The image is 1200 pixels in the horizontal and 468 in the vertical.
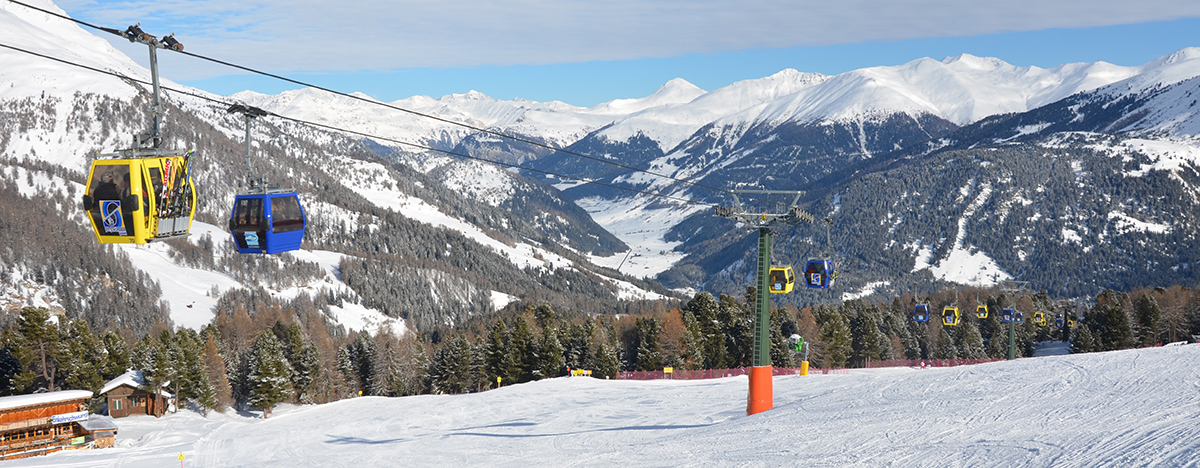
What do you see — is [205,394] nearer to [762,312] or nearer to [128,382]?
[128,382]

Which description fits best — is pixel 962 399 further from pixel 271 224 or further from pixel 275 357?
pixel 275 357

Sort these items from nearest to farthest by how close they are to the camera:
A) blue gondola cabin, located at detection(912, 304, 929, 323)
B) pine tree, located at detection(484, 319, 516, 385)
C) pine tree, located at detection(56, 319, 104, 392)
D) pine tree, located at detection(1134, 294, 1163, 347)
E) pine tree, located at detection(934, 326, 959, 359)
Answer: pine tree, located at detection(56, 319, 104, 392)
blue gondola cabin, located at detection(912, 304, 929, 323)
pine tree, located at detection(484, 319, 516, 385)
pine tree, located at detection(1134, 294, 1163, 347)
pine tree, located at detection(934, 326, 959, 359)

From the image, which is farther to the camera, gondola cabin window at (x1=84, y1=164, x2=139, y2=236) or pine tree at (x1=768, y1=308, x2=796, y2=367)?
pine tree at (x1=768, y1=308, x2=796, y2=367)

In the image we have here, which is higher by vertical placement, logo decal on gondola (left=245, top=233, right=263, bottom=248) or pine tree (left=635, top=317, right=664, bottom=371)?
logo decal on gondola (left=245, top=233, right=263, bottom=248)

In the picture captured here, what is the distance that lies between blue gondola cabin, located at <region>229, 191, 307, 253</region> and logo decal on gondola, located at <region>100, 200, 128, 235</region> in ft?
15.6

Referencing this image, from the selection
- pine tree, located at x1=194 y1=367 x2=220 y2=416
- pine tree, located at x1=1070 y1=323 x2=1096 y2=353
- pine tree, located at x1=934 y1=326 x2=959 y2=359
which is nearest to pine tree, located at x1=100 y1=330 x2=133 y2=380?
pine tree, located at x1=194 y1=367 x2=220 y2=416

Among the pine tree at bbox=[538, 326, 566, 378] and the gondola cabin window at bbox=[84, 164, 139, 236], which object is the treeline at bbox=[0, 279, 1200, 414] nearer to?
the pine tree at bbox=[538, 326, 566, 378]

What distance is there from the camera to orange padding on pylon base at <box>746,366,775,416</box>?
119 ft

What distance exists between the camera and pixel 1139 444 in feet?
67.6

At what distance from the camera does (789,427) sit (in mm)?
30453

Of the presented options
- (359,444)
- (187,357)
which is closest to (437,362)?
(187,357)

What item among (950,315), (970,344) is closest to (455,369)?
(950,315)

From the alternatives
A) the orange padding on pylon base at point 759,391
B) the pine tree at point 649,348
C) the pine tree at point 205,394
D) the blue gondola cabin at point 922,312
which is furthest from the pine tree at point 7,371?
the blue gondola cabin at point 922,312

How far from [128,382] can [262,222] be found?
52629 mm
